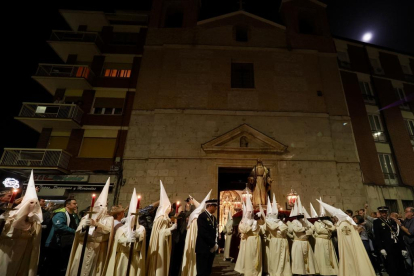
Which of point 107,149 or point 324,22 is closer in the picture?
point 107,149

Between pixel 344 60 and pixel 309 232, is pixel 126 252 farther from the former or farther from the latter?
pixel 344 60

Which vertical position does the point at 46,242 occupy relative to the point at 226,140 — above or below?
below

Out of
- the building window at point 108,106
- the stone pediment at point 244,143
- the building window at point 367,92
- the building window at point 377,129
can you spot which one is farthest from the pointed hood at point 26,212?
the building window at point 367,92

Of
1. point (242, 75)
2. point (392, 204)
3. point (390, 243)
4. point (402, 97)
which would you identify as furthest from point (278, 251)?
point (402, 97)

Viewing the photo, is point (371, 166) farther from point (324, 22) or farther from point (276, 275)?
point (276, 275)

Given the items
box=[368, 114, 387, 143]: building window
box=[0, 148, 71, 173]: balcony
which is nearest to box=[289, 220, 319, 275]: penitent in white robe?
box=[0, 148, 71, 173]: balcony

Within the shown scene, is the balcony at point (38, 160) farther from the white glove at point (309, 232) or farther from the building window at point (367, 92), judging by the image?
the building window at point (367, 92)

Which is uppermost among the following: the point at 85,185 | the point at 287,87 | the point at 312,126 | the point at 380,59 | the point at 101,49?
the point at 380,59

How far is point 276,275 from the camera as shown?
600 centimetres

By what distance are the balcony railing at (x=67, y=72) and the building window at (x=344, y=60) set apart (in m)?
19.7

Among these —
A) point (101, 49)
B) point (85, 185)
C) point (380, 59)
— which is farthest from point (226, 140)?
point (380, 59)

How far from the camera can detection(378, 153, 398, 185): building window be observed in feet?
53.3

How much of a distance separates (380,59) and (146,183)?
72.9ft

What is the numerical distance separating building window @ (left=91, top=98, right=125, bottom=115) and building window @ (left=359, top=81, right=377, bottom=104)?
18818 mm
